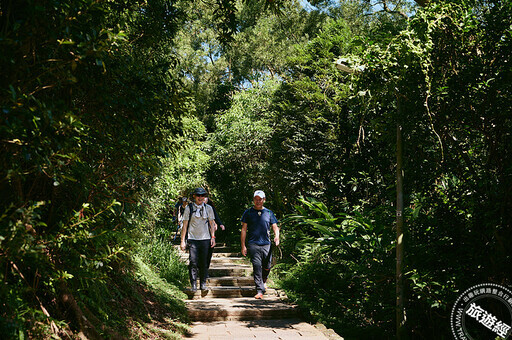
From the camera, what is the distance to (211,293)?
30.0ft

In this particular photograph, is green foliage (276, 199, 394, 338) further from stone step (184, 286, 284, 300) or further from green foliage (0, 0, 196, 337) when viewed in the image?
green foliage (0, 0, 196, 337)

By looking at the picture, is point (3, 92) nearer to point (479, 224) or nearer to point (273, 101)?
point (479, 224)

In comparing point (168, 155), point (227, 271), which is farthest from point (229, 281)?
point (168, 155)

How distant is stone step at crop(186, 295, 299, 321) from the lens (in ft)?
23.8

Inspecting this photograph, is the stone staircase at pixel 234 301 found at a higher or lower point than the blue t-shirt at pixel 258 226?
lower

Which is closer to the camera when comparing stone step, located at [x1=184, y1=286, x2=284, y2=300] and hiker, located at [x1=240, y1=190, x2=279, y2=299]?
hiker, located at [x1=240, y1=190, x2=279, y2=299]

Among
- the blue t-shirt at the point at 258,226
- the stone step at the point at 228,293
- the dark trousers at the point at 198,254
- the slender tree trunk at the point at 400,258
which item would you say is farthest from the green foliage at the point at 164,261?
the slender tree trunk at the point at 400,258

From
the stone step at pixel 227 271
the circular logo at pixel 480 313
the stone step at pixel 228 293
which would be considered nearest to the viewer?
the circular logo at pixel 480 313

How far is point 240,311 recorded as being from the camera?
7320 mm

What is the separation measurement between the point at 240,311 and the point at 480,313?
3.67m

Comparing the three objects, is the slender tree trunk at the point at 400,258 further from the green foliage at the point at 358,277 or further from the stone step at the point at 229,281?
the stone step at the point at 229,281

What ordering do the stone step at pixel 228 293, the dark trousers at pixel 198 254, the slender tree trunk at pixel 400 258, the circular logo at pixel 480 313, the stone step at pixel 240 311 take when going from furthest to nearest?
the stone step at pixel 228 293, the dark trousers at pixel 198 254, the stone step at pixel 240 311, the slender tree trunk at pixel 400 258, the circular logo at pixel 480 313

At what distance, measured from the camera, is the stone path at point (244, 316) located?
6148mm

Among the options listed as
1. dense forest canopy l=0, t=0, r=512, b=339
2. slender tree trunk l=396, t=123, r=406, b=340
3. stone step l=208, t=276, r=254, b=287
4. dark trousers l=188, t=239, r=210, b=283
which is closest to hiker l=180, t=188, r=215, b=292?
dark trousers l=188, t=239, r=210, b=283
